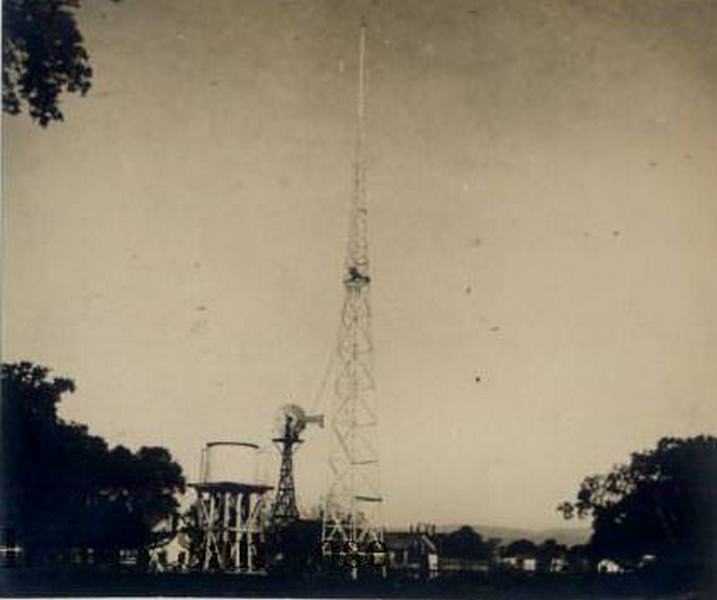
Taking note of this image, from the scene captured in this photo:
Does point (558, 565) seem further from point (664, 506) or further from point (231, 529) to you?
point (231, 529)

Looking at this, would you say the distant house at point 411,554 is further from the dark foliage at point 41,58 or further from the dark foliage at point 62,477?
the dark foliage at point 41,58

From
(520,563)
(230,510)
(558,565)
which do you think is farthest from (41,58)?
(558,565)

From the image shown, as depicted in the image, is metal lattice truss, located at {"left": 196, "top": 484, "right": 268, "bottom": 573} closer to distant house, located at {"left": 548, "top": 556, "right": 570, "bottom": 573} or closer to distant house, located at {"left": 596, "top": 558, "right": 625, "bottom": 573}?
distant house, located at {"left": 548, "top": 556, "right": 570, "bottom": 573}

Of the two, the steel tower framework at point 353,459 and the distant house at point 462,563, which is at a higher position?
the steel tower framework at point 353,459

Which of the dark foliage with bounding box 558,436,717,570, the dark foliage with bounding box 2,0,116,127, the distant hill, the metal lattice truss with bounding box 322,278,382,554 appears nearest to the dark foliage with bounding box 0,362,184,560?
the metal lattice truss with bounding box 322,278,382,554

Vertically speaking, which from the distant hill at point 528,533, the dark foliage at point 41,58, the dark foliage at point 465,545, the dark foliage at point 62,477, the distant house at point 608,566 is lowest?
the distant house at point 608,566

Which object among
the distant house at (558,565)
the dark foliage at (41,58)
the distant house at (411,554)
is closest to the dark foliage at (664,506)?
the distant house at (558,565)

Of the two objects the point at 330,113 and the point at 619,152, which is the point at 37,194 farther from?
the point at 619,152
